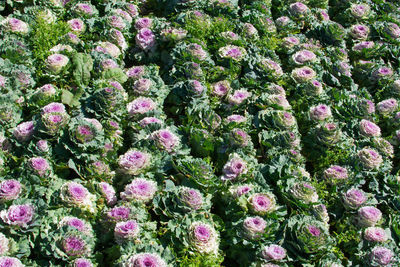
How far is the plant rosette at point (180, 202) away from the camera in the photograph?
10.9 feet

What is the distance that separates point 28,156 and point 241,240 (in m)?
1.81

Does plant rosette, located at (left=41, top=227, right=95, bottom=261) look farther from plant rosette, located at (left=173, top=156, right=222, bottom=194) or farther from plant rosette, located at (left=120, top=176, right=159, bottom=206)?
plant rosette, located at (left=173, top=156, right=222, bottom=194)

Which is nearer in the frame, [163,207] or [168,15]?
[163,207]

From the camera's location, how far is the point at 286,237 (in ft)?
11.0

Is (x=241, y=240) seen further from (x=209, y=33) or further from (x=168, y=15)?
(x=168, y=15)

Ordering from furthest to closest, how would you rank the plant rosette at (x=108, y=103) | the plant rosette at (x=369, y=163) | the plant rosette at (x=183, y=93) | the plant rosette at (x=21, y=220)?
the plant rosette at (x=183, y=93)
the plant rosette at (x=369, y=163)
the plant rosette at (x=108, y=103)
the plant rosette at (x=21, y=220)

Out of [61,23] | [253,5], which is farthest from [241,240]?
[253,5]

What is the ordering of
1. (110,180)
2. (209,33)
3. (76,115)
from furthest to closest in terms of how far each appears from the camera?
1. (209,33)
2. (76,115)
3. (110,180)

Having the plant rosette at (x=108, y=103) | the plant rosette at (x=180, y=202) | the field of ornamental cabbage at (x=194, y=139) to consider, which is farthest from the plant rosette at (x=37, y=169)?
the plant rosette at (x=180, y=202)

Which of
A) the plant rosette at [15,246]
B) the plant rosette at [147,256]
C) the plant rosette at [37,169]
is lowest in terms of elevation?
the plant rosette at [15,246]

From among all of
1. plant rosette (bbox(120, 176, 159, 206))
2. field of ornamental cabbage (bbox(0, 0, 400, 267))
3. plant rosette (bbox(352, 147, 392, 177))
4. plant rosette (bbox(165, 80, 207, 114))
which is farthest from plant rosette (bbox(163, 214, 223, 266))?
plant rosette (bbox(352, 147, 392, 177))

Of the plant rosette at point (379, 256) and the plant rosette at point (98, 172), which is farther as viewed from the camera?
the plant rosette at point (98, 172)

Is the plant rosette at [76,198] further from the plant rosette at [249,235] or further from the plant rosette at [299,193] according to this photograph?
the plant rosette at [299,193]

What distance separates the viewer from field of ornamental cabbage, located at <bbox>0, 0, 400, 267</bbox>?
319cm
